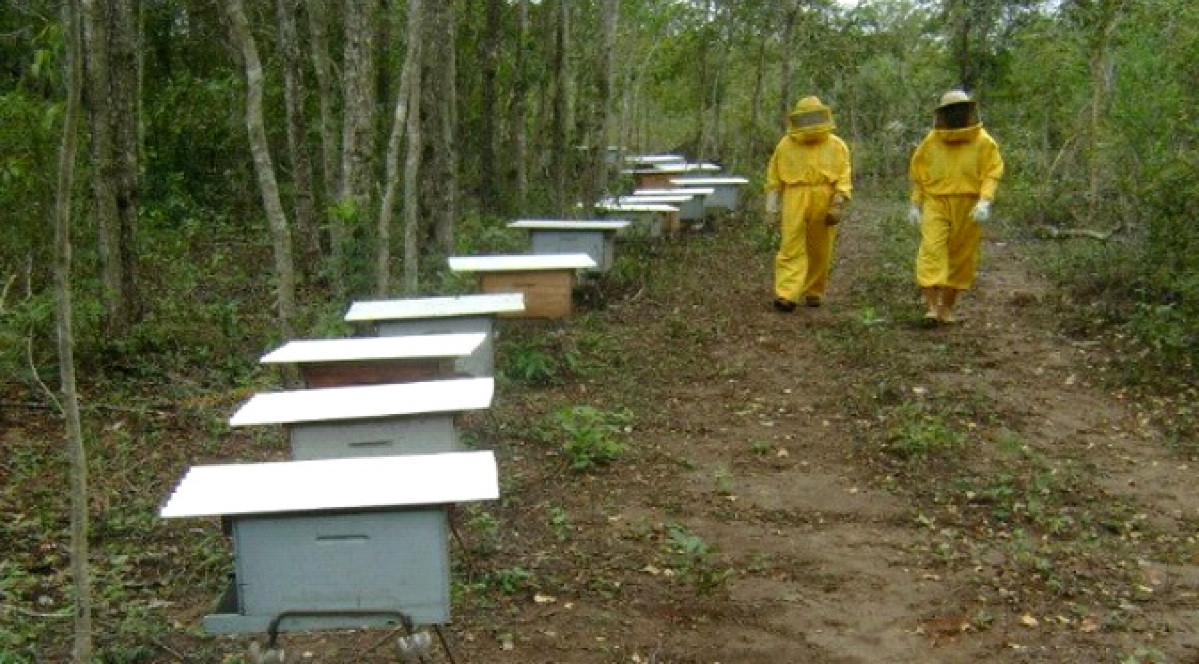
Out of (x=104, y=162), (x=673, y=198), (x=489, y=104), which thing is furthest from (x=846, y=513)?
(x=489, y=104)

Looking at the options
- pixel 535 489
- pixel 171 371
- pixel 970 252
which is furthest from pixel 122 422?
pixel 970 252

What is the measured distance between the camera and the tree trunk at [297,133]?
29.9 feet

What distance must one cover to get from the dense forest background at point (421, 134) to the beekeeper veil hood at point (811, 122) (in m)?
2.28

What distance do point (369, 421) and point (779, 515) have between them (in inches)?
84.6

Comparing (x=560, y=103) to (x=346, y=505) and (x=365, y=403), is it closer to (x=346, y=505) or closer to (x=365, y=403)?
(x=365, y=403)

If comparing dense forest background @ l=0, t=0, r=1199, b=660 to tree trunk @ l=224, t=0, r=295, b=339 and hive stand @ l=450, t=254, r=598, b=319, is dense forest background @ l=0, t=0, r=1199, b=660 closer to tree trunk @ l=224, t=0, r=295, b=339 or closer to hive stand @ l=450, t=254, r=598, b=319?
tree trunk @ l=224, t=0, r=295, b=339

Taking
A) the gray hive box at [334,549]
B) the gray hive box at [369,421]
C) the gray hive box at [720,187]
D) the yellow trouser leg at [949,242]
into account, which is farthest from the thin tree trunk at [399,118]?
the gray hive box at [720,187]

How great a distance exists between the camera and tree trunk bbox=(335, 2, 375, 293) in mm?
8094

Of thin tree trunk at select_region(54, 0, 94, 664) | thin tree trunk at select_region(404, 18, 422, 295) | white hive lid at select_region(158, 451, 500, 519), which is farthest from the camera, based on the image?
thin tree trunk at select_region(404, 18, 422, 295)

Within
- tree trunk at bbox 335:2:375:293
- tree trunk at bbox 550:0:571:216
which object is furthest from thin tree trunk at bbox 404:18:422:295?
tree trunk at bbox 550:0:571:216

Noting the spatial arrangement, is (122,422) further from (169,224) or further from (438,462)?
(169,224)

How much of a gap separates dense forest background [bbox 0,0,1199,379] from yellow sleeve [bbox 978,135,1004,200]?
98 centimetres

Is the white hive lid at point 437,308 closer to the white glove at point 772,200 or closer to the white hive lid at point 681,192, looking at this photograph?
the white glove at point 772,200

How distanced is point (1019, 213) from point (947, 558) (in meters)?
9.88
